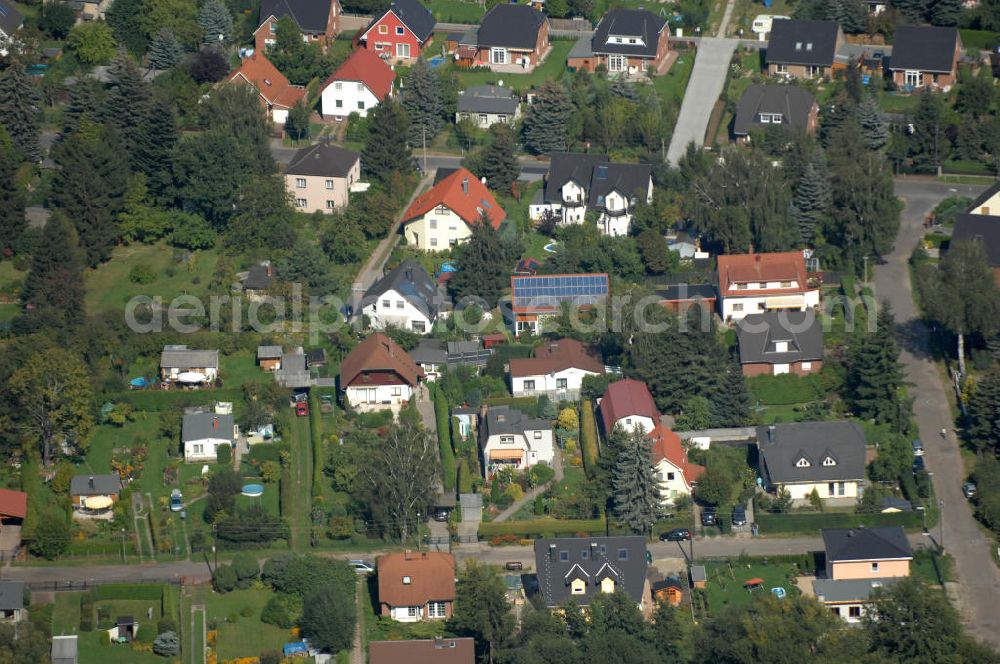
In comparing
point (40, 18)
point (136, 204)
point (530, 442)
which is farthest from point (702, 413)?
point (40, 18)

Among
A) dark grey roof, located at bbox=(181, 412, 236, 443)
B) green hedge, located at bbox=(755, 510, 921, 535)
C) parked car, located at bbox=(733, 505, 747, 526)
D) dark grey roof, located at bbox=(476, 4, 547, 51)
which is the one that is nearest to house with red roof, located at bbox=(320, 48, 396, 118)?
dark grey roof, located at bbox=(476, 4, 547, 51)

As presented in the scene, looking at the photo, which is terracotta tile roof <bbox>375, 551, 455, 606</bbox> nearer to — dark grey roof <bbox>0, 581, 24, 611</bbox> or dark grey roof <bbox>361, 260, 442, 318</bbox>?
dark grey roof <bbox>0, 581, 24, 611</bbox>

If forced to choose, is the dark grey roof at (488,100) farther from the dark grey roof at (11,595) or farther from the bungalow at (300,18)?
the dark grey roof at (11,595)

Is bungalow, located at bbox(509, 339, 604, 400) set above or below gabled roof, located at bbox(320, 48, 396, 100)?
below

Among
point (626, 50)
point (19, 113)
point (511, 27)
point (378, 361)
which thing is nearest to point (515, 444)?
point (378, 361)

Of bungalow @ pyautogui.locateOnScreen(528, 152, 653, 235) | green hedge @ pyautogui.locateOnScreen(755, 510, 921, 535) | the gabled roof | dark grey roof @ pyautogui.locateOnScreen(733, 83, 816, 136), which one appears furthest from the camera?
the gabled roof

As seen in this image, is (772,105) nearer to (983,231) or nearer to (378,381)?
(983,231)
